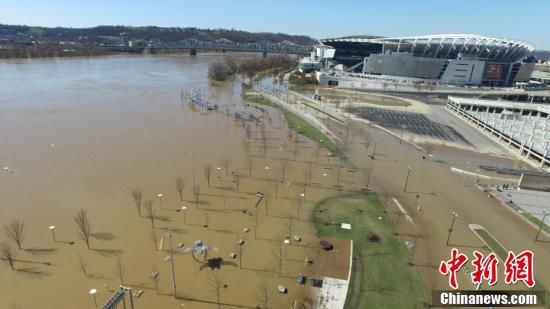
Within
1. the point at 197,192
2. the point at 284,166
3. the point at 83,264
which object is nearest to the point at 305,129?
the point at 284,166

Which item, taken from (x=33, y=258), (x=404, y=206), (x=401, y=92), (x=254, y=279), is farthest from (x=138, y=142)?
(x=401, y=92)

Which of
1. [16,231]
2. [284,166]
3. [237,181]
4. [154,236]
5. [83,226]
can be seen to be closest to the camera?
[16,231]

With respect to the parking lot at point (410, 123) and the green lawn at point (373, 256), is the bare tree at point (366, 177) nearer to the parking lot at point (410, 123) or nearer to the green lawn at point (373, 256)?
the green lawn at point (373, 256)

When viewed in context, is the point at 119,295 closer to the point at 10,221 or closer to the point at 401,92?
the point at 10,221

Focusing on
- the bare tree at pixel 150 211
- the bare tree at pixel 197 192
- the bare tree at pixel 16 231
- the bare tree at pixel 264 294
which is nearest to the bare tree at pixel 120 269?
the bare tree at pixel 150 211

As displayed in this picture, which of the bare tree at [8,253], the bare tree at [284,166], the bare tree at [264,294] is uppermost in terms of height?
the bare tree at [284,166]

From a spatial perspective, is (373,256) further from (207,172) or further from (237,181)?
(207,172)

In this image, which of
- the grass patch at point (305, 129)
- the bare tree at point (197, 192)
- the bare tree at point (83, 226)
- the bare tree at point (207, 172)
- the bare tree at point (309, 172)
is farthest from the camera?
the grass patch at point (305, 129)
